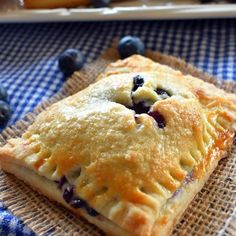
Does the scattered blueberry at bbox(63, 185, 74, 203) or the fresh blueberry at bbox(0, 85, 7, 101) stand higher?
the scattered blueberry at bbox(63, 185, 74, 203)

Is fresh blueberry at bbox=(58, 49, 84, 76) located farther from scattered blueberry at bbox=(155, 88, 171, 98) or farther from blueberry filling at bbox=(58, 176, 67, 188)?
blueberry filling at bbox=(58, 176, 67, 188)

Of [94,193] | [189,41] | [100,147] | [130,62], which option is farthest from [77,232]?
[189,41]

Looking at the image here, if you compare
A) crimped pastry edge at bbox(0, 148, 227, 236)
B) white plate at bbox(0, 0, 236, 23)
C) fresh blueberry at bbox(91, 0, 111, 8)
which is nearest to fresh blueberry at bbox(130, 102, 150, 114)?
crimped pastry edge at bbox(0, 148, 227, 236)

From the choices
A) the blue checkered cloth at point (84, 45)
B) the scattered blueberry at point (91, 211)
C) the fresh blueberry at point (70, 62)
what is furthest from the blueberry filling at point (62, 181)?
the fresh blueberry at point (70, 62)

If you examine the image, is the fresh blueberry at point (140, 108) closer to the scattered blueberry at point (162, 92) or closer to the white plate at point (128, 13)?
the scattered blueberry at point (162, 92)

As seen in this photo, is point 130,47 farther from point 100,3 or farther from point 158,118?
point 158,118

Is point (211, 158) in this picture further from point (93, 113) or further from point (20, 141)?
point (20, 141)
